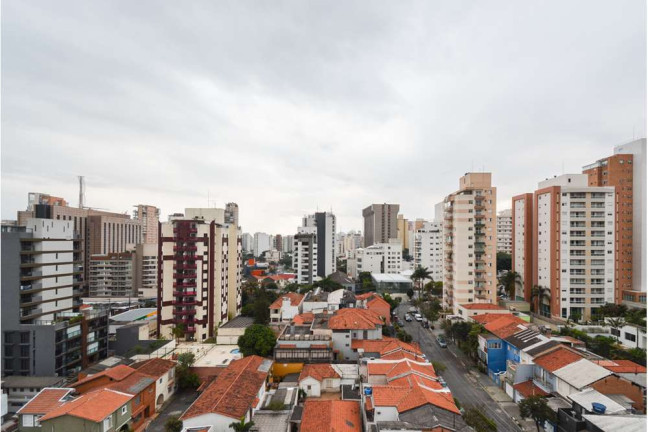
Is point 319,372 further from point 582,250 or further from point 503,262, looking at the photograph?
point 503,262

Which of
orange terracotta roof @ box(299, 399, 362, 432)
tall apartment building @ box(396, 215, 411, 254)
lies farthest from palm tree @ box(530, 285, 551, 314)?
tall apartment building @ box(396, 215, 411, 254)

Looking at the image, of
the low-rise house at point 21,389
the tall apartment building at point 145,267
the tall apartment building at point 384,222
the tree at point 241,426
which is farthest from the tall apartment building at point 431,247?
the low-rise house at point 21,389

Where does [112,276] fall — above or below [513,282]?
below

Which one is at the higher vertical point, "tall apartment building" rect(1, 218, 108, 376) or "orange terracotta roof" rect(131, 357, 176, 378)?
"tall apartment building" rect(1, 218, 108, 376)

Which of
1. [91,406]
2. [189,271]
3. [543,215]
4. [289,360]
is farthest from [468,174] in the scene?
[91,406]

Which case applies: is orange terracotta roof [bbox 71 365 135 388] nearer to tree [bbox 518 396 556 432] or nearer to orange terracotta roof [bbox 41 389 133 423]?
orange terracotta roof [bbox 41 389 133 423]

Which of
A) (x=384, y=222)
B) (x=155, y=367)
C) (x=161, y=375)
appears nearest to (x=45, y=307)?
(x=155, y=367)

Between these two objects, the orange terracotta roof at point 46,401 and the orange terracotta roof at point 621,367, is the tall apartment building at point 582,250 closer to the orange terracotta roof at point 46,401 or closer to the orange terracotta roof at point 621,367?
the orange terracotta roof at point 621,367
